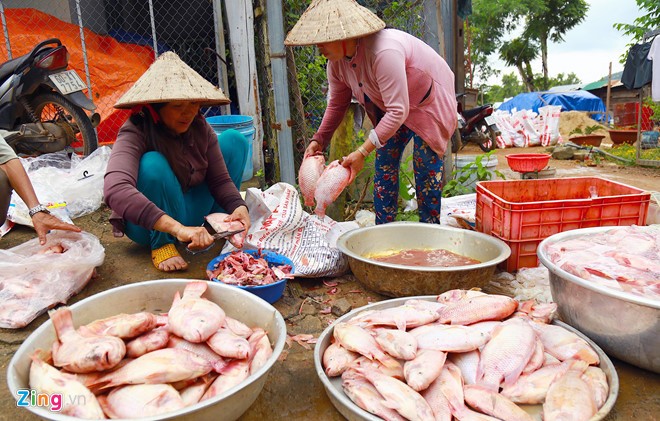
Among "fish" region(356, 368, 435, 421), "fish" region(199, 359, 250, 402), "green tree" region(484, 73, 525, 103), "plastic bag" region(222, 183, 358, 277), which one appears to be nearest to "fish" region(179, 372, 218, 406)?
"fish" region(199, 359, 250, 402)

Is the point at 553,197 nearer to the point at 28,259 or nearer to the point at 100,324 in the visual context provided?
the point at 100,324

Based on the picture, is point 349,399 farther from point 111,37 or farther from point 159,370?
point 111,37

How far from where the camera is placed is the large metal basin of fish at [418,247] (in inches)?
88.0

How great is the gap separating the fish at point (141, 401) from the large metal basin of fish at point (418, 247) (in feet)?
4.05

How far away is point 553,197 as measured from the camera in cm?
313

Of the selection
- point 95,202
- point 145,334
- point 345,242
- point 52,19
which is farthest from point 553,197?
point 52,19

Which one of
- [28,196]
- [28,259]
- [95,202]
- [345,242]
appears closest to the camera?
[28,259]

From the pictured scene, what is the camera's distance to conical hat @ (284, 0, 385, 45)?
2.42 metres

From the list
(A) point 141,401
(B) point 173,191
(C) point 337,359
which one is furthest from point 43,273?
(C) point 337,359

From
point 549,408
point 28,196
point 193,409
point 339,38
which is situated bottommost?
point 549,408

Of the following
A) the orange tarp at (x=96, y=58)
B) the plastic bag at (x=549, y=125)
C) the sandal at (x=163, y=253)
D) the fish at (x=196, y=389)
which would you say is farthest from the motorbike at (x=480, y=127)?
the fish at (x=196, y=389)

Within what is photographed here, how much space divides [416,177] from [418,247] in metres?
0.46

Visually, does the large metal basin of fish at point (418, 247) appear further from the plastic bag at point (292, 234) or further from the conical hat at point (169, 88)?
the conical hat at point (169, 88)

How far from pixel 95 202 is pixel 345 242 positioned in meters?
2.52
